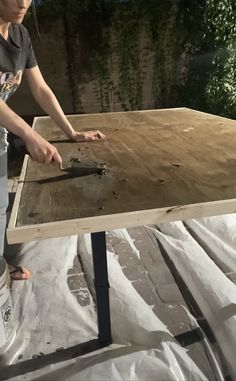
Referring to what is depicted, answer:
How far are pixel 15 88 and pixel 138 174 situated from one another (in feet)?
2.52

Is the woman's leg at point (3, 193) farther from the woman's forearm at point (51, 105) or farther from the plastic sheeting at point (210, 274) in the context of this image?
the plastic sheeting at point (210, 274)

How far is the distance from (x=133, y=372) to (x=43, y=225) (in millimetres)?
731

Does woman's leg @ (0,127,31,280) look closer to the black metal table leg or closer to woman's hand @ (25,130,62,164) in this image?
woman's hand @ (25,130,62,164)

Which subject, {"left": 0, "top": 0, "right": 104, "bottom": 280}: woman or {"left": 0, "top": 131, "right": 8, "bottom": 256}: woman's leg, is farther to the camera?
{"left": 0, "top": 131, "right": 8, "bottom": 256}: woman's leg

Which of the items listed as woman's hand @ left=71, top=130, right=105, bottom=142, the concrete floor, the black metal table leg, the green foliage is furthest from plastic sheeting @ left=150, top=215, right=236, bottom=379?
the green foliage

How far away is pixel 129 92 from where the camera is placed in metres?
3.96

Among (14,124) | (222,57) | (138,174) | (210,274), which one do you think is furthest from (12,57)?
(222,57)

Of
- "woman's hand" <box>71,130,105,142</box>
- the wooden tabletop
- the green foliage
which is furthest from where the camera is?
the green foliage

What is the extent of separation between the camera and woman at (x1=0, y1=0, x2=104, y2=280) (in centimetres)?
107

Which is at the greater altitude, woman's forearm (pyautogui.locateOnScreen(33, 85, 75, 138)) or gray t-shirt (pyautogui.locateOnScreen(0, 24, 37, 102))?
gray t-shirt (pyautogui.locateOnScreen(0, 24, 37, 102))

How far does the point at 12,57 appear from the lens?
143cm

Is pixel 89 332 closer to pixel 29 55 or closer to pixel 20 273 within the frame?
pixel 20 273

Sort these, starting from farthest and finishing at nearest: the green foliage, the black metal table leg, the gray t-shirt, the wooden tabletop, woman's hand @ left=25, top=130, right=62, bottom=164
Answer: the green foliage < the gray t-shirt < the black metal table leg < woman's hand @ left=25, top=130, right=62, bottom=164 < the wooden tabletop

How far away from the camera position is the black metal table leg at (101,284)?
47.2 inches
